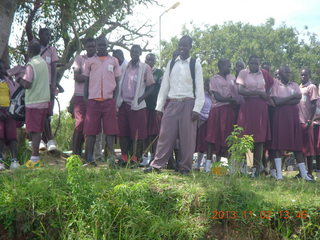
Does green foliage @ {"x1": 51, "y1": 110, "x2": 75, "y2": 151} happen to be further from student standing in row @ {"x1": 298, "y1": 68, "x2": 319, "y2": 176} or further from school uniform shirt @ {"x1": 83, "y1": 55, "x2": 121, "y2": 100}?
student standing in row @ {"x1": 298, "y1": 68, "x2": 319, "y2": 176}

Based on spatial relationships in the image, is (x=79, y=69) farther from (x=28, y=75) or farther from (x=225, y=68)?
(x=225, y=68)

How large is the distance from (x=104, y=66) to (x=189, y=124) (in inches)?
56.5

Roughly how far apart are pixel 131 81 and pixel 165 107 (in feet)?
3.23

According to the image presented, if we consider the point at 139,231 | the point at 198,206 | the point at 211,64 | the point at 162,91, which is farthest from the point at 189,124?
the point at 211,64

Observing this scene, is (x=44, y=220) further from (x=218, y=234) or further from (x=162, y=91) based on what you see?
(x=162, y=91)

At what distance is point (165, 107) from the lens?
5.85 meters

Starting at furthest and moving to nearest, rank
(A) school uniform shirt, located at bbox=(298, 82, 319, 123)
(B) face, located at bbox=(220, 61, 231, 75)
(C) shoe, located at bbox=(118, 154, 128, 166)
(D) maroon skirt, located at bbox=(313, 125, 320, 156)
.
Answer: (D) maroon skirt, located at bbox=(313, 125, 320, 156)
(A) school uniform shirt, located at bbox=(298, 82, 319, 123)
(B) face, located at bbox=(220, 61, 231, 75)
(C) shoe, located at bbox=(118, 154, 128, 166)

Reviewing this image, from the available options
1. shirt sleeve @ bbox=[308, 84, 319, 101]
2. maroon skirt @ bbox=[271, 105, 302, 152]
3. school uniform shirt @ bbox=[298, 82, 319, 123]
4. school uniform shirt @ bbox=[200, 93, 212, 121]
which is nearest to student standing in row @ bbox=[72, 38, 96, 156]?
school uniform shirt @ bbox=[200, 93, 212, 121]

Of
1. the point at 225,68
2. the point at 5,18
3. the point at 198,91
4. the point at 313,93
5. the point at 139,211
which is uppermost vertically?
the point at 5,18

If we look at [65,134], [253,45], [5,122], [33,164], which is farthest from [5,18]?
[253,45]

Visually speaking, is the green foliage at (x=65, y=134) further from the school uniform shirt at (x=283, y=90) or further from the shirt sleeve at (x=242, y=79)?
the school uniform shirt at (x=283, y=90)

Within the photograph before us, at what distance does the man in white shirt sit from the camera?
5.55 metres

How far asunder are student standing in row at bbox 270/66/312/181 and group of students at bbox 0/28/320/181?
0.01 metres

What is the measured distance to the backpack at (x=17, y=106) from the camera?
19.9 ft
